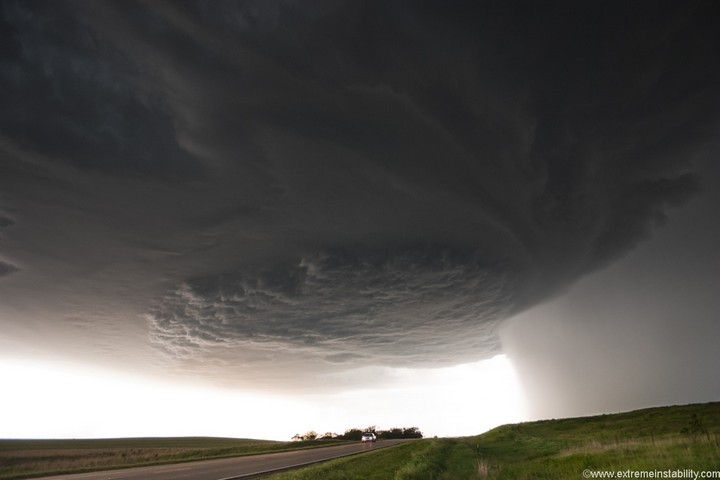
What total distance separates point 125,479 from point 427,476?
15318 millimetres

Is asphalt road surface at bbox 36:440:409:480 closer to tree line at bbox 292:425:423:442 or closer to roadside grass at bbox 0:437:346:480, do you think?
roadside grass at bbox 0:437:346:480

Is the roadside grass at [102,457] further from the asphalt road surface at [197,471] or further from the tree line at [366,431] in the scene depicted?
the tree line at [366,431]

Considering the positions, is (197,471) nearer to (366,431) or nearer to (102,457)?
(102,457)

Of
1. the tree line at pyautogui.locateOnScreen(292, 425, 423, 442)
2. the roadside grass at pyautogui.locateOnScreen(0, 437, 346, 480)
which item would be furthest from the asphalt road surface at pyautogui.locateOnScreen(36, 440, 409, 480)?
the tree line at pyautogui.locateOnScreen(292, 425, 423, 442)

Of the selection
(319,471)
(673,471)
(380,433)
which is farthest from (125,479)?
(380,433)

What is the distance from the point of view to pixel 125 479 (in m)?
22.6

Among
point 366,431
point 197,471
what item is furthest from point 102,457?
point 366,431

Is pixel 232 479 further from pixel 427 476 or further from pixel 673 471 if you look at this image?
pixel 673 471

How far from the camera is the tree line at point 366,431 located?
420 ft

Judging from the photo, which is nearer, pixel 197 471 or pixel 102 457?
pixel 197 471

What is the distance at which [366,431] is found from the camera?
13575 centimetres

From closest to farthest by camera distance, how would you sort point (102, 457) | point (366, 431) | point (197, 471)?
point (197, 471) < point (102, 457) < point (366, 431)

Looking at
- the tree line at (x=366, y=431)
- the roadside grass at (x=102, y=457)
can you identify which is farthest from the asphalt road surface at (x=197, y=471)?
the tree line at (x=366, y=431)

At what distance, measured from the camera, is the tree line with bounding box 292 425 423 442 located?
12788cm
